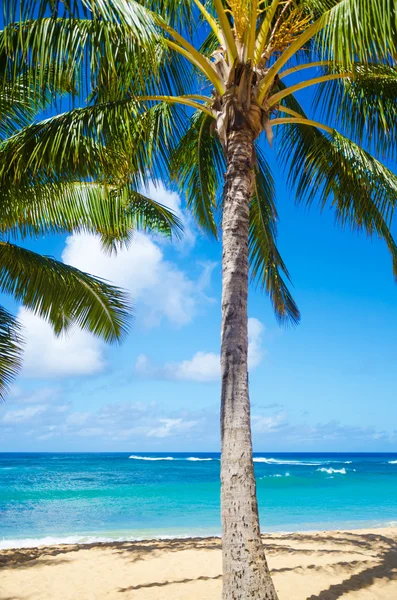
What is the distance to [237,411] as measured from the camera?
455 cm

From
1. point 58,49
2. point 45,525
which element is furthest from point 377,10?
point 45,525

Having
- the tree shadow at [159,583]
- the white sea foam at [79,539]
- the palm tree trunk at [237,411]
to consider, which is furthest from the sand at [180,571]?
the white sea foam at [79,539]

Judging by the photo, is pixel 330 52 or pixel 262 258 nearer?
pixel 330 52

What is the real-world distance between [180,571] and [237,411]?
329cm

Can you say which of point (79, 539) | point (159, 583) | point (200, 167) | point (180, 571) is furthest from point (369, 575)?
point (79, 539)

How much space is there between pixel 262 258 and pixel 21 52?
4485mm

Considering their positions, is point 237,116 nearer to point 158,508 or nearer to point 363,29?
point 363,29

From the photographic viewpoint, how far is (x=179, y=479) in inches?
1427

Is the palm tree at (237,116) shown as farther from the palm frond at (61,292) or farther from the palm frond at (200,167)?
the palm frond at (61,292)

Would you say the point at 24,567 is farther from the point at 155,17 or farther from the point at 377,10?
the point at 377,10

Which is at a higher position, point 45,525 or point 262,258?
point 262,258

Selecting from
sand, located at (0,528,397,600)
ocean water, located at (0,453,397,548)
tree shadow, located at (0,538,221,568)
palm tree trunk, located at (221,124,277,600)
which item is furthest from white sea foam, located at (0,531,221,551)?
palm tree trunk, located at (221,124,277,600)

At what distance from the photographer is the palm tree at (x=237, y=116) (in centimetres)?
444

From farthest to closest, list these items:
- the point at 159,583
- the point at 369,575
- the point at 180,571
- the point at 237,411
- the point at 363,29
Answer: the point at 180,571 → the point at 369,575 → the point at 159,583 → the point at 237,411 → the point at 363,29
